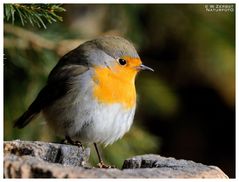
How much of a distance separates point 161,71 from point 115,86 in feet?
9.45

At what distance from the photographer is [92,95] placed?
424 cm

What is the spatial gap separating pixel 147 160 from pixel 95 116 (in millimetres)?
699

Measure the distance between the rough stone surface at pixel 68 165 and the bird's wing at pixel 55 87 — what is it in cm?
101

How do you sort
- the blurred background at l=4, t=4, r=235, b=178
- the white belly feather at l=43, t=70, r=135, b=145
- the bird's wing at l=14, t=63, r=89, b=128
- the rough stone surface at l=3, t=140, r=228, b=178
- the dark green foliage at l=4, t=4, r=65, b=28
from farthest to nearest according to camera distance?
the blurred background at l=4, t=4, r=235, b=178, the bird's wing at l=14, t=63, r=89, b=128, the white belly feather at l=43, t=70, r=135, b=145, the dark green foliage at l=4, t=4, r=65, b=28, the rough stone surface at l=3, t=140, r=228, b=178

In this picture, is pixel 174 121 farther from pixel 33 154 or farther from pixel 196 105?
pixel 33 154

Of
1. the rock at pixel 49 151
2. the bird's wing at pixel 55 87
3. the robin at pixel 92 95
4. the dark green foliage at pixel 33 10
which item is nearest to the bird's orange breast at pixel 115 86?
the robin at pixel 92 95

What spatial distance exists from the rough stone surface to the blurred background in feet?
5.74

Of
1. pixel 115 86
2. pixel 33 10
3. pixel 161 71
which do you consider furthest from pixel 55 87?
pixel 161 71

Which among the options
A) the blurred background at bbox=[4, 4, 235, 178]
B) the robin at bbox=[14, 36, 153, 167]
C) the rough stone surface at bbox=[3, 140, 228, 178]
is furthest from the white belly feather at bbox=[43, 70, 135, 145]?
the blurred background at bbox=[4, 4, 235, 178]

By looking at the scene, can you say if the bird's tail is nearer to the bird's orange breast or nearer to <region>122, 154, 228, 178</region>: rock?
the bird's orange breast

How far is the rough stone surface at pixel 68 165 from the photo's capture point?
9.37 feet

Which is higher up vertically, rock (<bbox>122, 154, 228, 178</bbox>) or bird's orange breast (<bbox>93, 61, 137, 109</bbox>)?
bird's orange breast (<bbox>93, 61, 137, 109</bbox>)

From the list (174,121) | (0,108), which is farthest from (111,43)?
(174,121)

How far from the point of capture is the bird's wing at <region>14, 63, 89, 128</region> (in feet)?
14.8
